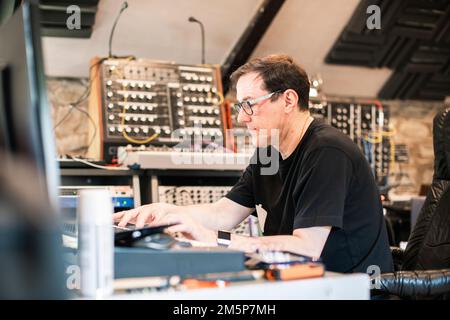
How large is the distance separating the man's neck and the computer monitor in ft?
4.51

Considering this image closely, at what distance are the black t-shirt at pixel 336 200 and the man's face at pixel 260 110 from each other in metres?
0.13

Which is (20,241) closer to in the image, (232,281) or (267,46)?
(232,281)

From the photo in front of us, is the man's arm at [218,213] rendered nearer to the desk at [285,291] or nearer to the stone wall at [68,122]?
the desk at [285,291]

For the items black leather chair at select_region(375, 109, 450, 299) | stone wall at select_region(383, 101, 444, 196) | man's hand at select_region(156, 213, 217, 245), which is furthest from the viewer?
stone wall at select_region(383, 101, 444, 196)

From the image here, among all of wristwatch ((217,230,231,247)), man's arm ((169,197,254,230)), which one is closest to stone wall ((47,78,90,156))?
man's arm ((169,197,254,230))

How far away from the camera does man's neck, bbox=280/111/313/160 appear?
2.11 m

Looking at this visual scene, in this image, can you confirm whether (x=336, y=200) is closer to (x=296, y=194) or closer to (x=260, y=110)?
(x=296, y=194)

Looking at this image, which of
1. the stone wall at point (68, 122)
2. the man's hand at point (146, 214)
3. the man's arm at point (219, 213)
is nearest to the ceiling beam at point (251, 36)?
the stone wall at point (68, 122)

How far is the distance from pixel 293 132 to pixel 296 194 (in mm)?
328

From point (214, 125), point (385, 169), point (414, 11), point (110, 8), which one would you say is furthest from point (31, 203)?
point (414, 11)

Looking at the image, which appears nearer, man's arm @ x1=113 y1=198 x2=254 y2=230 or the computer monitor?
the computer monitor
